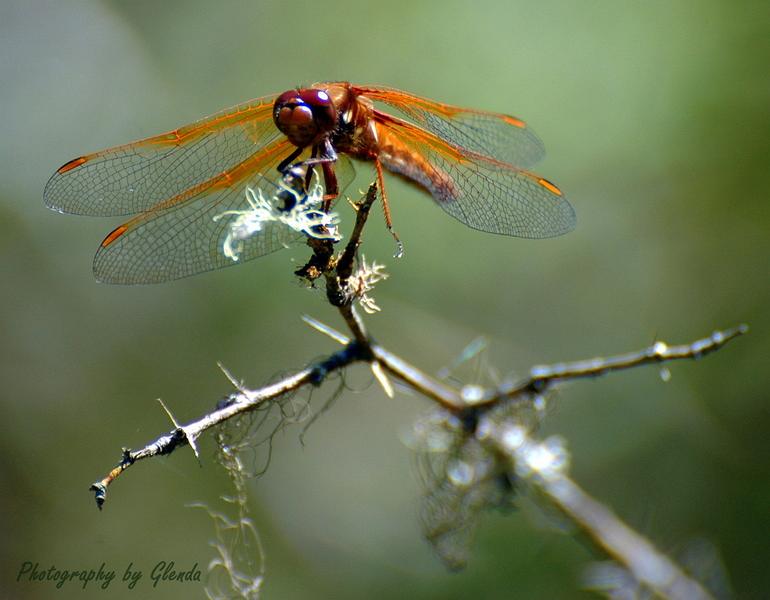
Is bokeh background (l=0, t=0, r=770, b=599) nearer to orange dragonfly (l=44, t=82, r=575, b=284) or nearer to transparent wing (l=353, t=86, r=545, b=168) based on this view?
transparent wing (l=353, t=86, r=545, b=168)

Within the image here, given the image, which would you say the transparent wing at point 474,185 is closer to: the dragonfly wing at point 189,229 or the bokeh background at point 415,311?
the dragonfly wing at point 189,229

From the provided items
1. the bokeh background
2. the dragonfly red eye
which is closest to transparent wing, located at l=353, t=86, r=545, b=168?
the dragonfly red eye

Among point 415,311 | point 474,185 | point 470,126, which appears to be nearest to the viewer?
point 474,185

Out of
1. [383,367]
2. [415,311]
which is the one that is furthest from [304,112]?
[415,311]

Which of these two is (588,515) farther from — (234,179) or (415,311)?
(415,311)

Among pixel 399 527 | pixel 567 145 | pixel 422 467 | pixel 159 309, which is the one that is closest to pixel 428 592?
pixel 399 527

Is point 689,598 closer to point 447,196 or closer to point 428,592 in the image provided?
point 447,196
